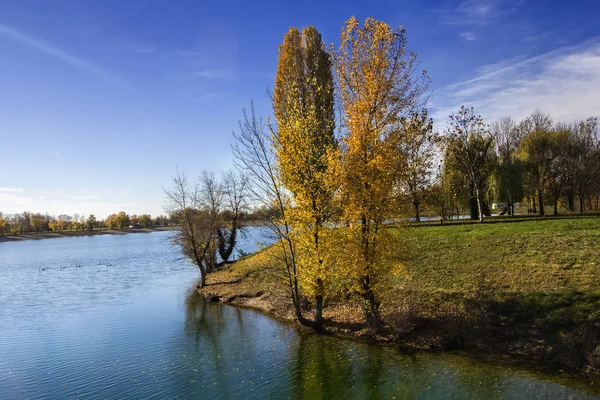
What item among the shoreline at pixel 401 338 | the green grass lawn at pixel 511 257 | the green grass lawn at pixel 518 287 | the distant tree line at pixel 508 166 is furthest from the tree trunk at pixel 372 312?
the distant tree line at pixel 508 166

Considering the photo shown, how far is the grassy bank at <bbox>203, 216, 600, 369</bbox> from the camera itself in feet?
46.8

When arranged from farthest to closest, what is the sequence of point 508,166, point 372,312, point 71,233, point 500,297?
point 71,233 → point 508,166 → point 372,312 → point 500,297

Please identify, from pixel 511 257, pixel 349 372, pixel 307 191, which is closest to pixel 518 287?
pixel 511 257

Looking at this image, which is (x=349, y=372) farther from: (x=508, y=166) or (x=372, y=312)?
(x=508, y=166)

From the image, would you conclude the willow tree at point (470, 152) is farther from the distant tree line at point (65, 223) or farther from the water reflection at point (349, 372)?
the distant tree line at point (65, 223)

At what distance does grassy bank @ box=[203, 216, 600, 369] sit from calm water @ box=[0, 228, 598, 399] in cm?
143

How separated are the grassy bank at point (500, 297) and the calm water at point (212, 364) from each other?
143 centimetres

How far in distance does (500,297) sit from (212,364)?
12429 mm

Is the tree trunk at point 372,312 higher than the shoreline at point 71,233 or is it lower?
lower

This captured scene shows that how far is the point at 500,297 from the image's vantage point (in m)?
16.7

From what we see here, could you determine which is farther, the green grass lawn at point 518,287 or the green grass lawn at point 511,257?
the green grass lawn at point 511,257

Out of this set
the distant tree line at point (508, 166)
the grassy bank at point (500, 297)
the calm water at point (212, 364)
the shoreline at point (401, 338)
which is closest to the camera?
the calm water at point (212, 364)

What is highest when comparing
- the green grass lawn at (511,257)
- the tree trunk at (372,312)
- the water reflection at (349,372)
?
the green grass lawn at (511,257)

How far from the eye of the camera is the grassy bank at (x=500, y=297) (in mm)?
14273
